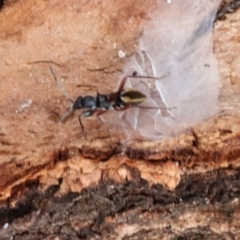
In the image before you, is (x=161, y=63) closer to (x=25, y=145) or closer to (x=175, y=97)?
(x=175, y=97)

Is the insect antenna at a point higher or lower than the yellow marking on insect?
higher

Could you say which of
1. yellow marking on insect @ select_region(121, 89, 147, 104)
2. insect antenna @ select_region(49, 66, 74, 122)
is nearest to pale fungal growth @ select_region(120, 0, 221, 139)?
yellow marking on insect @ select_region(121, 89, 147, 104)

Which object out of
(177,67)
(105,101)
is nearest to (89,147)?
(105,101)

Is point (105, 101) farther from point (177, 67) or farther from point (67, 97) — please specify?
point (177, 67)

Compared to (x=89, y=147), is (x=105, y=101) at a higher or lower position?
higher

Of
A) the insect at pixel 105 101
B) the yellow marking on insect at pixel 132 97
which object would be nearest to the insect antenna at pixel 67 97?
the insect at pixel 105 101

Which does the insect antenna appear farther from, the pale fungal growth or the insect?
the pale fungal growth

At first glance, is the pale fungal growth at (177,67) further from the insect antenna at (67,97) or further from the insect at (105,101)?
the insect antenna at (67,97)
